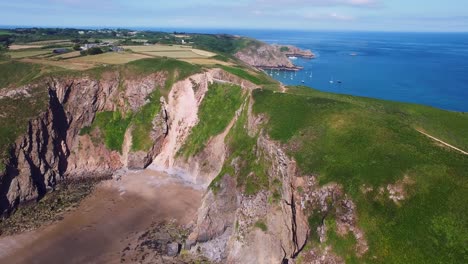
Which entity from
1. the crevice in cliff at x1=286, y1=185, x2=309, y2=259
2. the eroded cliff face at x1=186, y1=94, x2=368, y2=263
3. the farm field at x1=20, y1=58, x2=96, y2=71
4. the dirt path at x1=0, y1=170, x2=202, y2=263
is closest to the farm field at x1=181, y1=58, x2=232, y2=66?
the farm field at x1=20, y1=58, x2=96, y2=71

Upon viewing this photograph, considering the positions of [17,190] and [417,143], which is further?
[17,190]

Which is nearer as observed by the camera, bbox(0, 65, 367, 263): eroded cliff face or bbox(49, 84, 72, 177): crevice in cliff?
bbox(0, 65, 367, 263): eroded cliff face

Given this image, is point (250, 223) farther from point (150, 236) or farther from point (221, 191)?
point (150, 236)

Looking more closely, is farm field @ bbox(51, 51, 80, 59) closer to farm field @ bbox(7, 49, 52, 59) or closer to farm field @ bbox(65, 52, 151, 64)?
farm field @ bbox(65, 52, 151, 64)

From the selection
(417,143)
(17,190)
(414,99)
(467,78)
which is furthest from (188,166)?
(467,78)

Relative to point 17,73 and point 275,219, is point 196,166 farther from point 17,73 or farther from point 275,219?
point 17,73

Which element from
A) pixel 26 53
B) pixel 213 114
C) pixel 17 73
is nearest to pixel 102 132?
pixel 17 73

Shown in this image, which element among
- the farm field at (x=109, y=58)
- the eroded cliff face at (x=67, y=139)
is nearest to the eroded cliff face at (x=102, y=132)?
the eroded cliff face at (x=67, y=139)
